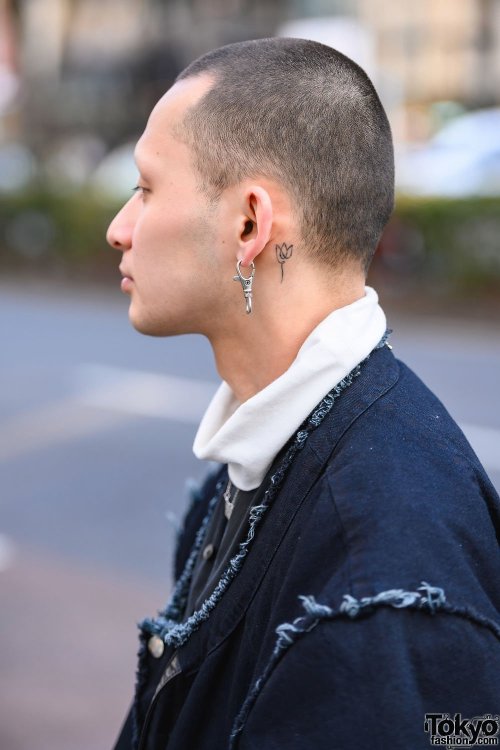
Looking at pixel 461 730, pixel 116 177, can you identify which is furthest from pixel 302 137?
pixel 116 177

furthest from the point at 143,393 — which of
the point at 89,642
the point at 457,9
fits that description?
the point at 457,9

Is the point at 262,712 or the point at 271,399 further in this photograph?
the point at 271,399

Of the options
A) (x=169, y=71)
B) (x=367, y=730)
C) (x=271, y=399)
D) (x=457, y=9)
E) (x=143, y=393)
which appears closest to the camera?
(x=367, y=730)

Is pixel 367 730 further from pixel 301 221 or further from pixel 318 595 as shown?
pixel 301 221

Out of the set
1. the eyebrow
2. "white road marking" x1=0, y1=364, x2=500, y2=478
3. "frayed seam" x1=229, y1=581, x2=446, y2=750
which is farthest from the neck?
"white road marking" x1=0, y1=364, x2=500, y2=478

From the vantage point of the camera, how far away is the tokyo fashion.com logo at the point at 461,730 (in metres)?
1.19

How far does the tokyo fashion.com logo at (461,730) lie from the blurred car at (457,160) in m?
13.7

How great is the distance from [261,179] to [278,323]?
0.21 metres

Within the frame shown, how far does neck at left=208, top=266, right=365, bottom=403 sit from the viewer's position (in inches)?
59.5

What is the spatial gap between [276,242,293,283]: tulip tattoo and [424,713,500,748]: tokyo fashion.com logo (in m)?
0.65

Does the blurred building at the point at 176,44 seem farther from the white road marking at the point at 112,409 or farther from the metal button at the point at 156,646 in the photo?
the metal button at the point at 156,646

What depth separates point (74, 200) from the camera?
14.8m

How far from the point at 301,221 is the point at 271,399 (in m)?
0.26

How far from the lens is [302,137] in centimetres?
147
